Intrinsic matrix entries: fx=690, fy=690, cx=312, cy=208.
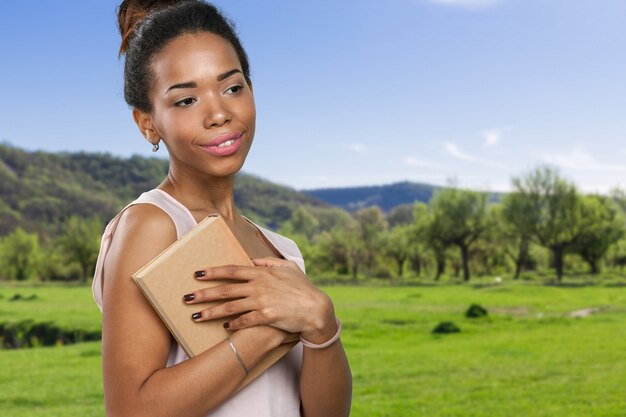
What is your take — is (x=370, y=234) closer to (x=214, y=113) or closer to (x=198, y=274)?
(x=214, y=113)

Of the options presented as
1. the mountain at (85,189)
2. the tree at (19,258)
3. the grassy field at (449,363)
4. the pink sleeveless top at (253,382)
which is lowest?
the grassy field at (449,363)

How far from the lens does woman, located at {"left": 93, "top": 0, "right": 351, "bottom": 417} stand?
1.40 meters

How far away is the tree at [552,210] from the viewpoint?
4425 cm

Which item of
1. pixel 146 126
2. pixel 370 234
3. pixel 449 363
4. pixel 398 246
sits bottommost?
pixel 449 363

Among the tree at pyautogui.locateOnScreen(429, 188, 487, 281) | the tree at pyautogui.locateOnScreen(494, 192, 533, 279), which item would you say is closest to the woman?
the tree at pyautogui.locateOnScreen(494, 192, 533, 279)

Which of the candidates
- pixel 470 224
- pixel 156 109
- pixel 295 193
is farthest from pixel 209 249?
pixel 295 193

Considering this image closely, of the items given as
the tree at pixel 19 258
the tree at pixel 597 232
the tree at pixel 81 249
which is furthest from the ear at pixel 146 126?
the tree at pixel 19 258

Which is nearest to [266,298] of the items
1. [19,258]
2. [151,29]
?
[151,29]

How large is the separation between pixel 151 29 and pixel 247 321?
0.69m

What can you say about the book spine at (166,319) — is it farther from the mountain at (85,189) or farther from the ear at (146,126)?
the mountain at (85,189)

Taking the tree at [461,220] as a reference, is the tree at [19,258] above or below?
below

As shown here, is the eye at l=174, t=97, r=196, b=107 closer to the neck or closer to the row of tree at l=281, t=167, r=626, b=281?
the neck

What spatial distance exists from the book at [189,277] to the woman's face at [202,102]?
195 millimetres

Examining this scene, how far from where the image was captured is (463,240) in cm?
4809
